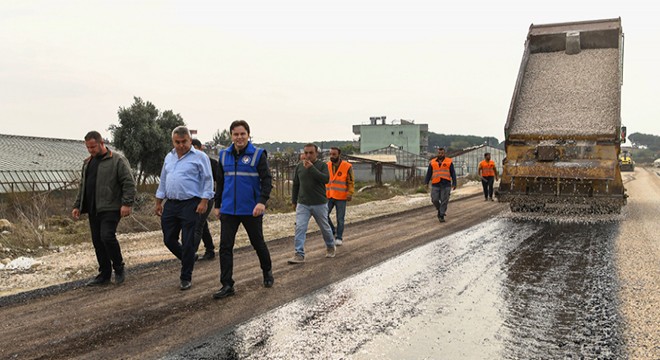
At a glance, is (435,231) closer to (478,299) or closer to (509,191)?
(509,191)

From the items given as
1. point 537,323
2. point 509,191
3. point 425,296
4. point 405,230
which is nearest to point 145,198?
point 405,230

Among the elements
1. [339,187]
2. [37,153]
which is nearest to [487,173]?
[339,187]

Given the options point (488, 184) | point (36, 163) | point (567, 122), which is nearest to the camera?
point (567, 122)

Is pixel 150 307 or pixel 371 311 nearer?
pixel 371 311

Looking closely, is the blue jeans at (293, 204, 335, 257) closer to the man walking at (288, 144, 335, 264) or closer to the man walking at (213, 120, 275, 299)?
the man walking at (288, 144, 335, 264)

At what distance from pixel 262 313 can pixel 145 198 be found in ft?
49.1

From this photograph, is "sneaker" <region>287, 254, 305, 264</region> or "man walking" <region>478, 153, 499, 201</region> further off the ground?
"man walking" <region>478, 153, 499, 201</region>

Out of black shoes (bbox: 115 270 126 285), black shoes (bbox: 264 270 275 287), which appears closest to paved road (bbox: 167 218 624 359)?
black shoes (bbox: 264 270 275 287)

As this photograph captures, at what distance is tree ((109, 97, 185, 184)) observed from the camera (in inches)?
1293

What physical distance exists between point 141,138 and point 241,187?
29.5m

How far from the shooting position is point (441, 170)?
485 inches

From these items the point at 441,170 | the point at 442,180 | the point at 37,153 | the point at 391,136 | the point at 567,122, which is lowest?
the point at 442,180

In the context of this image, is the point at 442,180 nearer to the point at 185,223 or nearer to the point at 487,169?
the point at 487,169

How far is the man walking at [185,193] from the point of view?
5789 mm
